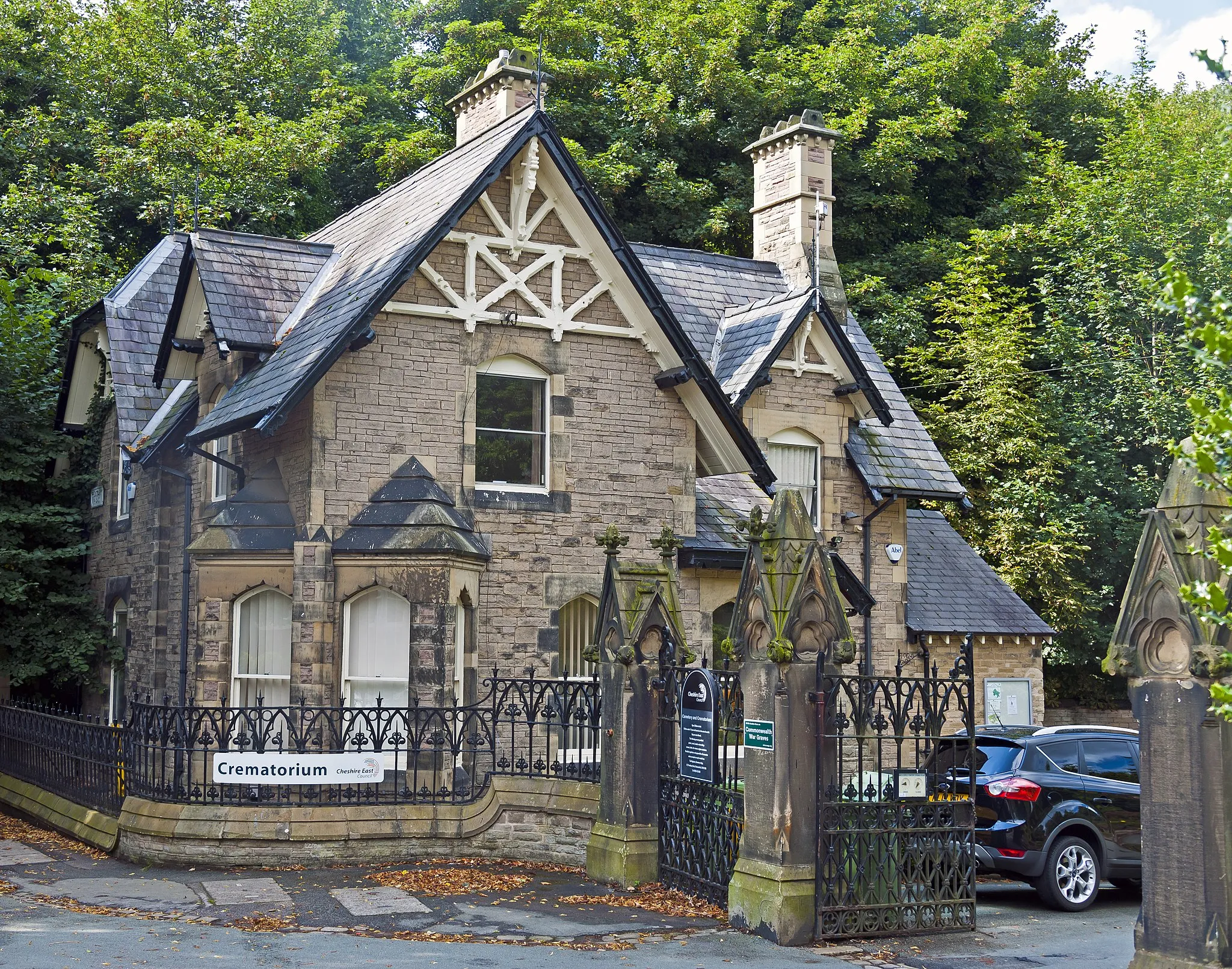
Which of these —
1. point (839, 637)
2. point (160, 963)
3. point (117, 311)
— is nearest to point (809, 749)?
point (839, 637)

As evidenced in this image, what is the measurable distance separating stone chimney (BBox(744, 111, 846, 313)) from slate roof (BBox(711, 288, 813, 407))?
211 centimetres

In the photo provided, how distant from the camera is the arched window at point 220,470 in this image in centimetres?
1862

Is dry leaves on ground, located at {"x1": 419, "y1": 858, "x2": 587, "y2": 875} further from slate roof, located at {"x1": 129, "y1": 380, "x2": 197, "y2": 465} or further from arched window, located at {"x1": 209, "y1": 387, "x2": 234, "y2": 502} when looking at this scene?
slate roof, located at {"x1": 129, "y1": 380, "x2": 197, "y2": 465}

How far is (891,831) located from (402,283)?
29.2 ft

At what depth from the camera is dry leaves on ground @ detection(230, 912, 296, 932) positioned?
35.8ft

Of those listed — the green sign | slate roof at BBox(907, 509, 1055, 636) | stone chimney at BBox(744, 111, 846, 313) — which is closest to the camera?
the green sign

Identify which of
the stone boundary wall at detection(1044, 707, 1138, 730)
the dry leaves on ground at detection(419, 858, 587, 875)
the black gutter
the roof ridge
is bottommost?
the dry leaves on ground at detection(419, 858, 587, 875)

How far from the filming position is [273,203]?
33281 mm

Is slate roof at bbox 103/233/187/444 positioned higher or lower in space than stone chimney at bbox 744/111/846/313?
lower

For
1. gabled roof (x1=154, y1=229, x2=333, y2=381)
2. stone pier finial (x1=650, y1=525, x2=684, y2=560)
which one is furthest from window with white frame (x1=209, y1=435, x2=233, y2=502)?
stone pier finial (x1=650, y1=525, x2=684, y2=560)

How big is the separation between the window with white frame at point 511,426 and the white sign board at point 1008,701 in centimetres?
1123

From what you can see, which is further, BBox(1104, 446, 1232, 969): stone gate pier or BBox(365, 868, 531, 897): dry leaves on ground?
BBox(365, 868, 531, 897): dry leaves on ground

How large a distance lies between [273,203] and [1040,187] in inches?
815

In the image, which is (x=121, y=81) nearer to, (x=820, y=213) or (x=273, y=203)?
(x=273, y=203)
